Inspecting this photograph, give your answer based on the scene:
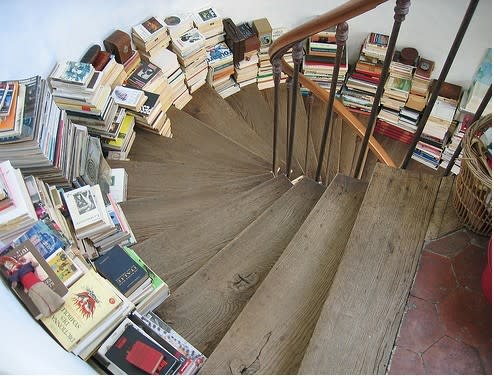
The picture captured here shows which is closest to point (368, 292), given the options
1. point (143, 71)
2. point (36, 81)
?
point (36, 81)

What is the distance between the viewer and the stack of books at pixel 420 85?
11.6 ft

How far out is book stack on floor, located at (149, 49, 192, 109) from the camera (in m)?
3.17

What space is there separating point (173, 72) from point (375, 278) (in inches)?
89.8

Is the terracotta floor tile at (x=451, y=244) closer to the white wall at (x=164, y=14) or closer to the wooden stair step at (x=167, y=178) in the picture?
the wooden stair step at (x=167, y=178)

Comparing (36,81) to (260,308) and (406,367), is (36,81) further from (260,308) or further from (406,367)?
(406,367)

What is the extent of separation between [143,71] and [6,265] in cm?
187

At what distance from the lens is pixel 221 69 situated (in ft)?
11.8

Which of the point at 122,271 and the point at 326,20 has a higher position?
the point at 326,20

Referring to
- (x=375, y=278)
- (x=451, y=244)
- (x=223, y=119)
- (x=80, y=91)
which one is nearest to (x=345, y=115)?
(x=223, y=119)

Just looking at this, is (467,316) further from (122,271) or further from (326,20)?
(122,271)

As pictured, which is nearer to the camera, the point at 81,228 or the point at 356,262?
the point at 356,262

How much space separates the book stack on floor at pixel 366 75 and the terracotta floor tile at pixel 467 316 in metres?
2.62

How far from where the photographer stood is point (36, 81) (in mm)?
2049

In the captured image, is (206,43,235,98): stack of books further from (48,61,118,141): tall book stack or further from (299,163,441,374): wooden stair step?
(299,163,441,374): wooden stair step
